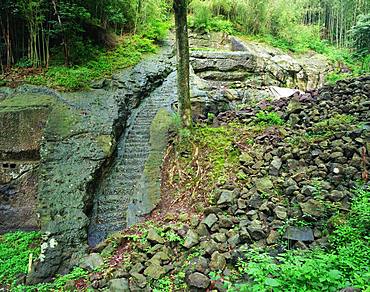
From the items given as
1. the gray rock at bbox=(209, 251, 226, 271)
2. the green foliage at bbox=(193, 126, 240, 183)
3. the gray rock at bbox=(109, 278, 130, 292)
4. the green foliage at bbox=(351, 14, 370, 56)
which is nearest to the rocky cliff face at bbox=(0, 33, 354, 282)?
the green foliage at bbox=(193, 126, 240, 183)

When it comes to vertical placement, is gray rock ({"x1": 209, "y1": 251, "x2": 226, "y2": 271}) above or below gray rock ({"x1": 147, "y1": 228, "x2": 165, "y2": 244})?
above

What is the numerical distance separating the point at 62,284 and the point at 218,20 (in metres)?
13.5

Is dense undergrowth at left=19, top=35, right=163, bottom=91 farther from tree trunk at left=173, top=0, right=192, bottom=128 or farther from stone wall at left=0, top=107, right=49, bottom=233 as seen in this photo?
tree trunk at left=173, top=0, right=192, bottom=128

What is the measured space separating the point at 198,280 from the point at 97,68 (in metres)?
7.15

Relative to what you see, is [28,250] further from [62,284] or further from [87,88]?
[87,88]

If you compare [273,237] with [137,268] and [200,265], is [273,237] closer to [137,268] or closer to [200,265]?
[200,265]

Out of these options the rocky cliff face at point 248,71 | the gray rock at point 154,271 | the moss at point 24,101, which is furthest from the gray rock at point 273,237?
the moss at point 24,101

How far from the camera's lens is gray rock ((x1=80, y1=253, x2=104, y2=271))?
405cm

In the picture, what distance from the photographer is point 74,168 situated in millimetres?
5621

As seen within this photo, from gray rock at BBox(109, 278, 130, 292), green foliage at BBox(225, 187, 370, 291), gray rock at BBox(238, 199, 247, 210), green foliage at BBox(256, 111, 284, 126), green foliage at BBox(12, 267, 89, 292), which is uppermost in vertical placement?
green foliage at BBox(256, 111, 284, 126)

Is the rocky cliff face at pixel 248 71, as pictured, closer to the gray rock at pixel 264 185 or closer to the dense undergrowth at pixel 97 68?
the dense undergrowth at pixel 97 68

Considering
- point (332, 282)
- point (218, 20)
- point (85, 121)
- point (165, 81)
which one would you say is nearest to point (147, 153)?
point (85, 121)

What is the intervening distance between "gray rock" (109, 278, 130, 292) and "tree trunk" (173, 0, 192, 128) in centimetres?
357

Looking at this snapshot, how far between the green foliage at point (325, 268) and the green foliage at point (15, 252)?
3.47 meters
